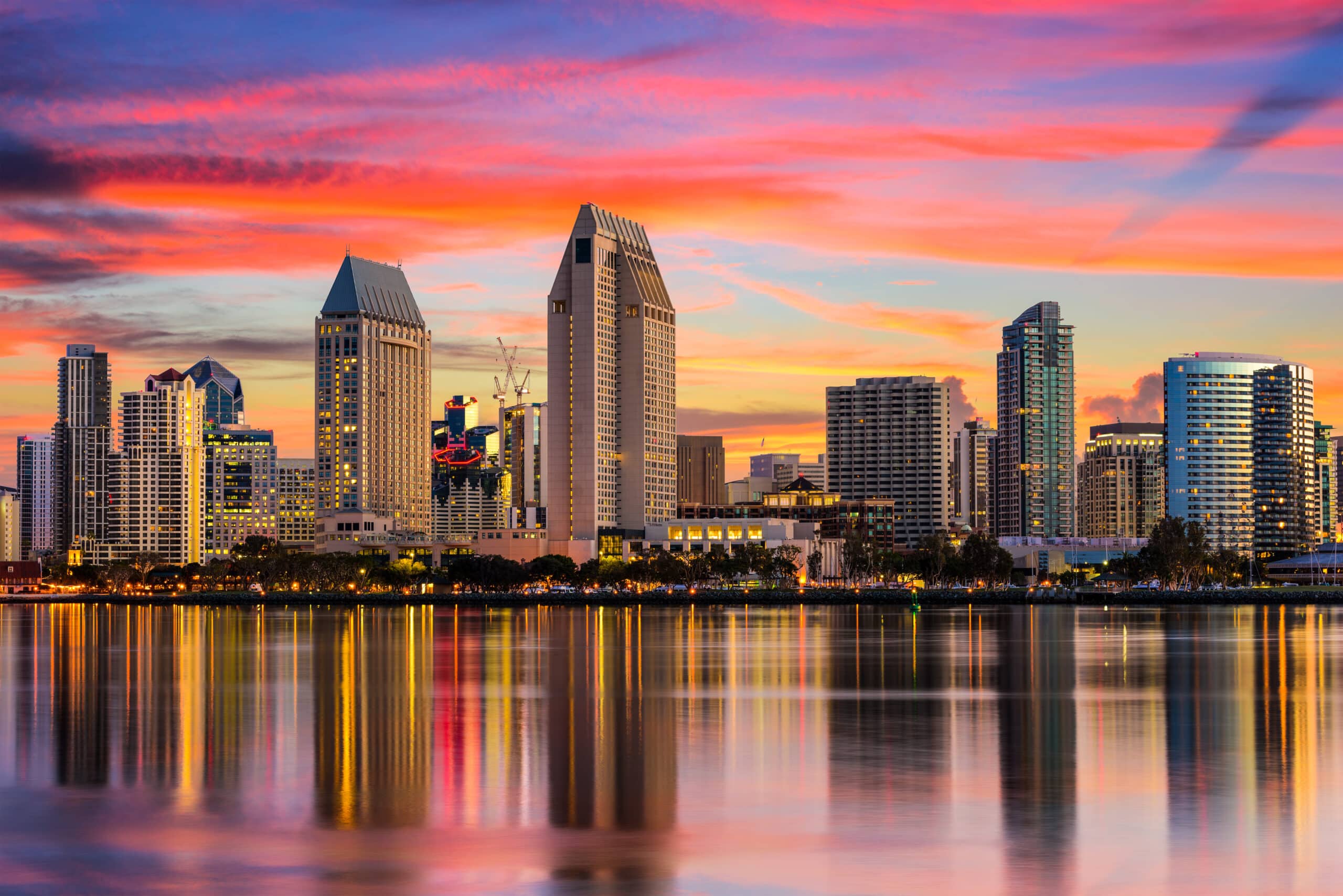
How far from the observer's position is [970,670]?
83562mm

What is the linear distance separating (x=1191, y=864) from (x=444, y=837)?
1437cm

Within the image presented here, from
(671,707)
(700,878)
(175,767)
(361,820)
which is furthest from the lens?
(671,707)

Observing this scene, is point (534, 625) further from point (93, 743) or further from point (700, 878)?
point (700, 878)

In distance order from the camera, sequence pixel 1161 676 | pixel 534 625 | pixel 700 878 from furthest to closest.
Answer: pixel 534 625
pixel 1161 676
pixel 700 878

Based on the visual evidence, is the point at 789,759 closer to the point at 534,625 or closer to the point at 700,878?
the point at 700,878

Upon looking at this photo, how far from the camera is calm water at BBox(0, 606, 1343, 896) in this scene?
29.9m

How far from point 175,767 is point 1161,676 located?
5029cm

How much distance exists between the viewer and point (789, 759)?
45906mm

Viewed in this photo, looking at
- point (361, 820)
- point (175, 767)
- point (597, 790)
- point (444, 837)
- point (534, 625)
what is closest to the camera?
point (444, 837)

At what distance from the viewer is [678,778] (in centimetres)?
4219

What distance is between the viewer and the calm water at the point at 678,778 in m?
29.9

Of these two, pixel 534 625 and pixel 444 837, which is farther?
pixel 534 625

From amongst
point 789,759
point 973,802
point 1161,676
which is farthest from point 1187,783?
point 1161,676

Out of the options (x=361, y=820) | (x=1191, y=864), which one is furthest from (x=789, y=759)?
(x=1191, y=864)
